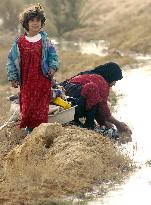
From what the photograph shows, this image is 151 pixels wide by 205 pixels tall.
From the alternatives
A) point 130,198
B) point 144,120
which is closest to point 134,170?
point 130,198

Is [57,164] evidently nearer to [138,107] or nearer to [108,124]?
[108,124]

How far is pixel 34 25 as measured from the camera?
6.84 m

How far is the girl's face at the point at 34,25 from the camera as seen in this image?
6.83m

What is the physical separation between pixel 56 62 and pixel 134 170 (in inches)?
66.3

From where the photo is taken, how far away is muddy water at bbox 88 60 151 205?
17.5 feet

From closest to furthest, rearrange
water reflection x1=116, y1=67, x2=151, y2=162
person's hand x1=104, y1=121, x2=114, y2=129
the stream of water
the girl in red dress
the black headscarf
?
1. the stream of water
2. the girl in red dress
3. water reflection x1=116, y1=67, x2=151, y2=162
4. person's hand x1=104, y1=121, x2=114, y2=129
5. the black headscarf

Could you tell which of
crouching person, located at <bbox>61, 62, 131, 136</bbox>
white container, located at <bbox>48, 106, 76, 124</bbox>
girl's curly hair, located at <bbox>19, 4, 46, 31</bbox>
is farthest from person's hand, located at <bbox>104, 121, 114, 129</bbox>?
girl's curly hair, located at <bbox>19, 4, 46, 31</bbox>

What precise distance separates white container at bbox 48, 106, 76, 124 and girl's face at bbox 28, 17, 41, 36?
112 centimetres

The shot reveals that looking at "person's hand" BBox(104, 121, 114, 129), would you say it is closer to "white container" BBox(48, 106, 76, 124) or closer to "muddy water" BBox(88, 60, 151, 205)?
"muddy water" BBox(88, 60, 151, 205)

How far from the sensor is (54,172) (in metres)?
5.68

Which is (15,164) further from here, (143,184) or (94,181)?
(143,184)

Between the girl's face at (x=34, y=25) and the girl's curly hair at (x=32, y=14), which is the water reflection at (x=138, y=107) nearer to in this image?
the girl's face at (x=34, y=25)

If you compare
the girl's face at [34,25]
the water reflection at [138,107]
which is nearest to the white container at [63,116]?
the water reflection at [138,107]

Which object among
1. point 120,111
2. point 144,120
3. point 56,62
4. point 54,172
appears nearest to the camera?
point 54,172
